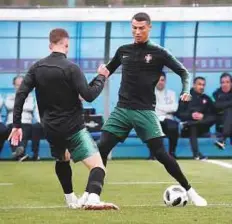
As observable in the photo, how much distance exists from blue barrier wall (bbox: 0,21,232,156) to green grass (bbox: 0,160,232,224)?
2049 mm

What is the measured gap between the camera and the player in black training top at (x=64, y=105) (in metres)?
8.78

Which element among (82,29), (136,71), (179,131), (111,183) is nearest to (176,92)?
(179,131)

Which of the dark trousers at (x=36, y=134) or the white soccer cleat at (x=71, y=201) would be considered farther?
the dark trousers at (x=36, y=134)

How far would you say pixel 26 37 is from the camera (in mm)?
18047

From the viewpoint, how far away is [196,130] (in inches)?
712

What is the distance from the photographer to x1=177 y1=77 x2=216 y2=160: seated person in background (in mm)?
18047

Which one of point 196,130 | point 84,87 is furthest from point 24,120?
point 84,87

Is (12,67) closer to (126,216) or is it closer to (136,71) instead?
(136,71)

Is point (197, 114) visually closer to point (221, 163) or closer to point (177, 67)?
point (221, 163)

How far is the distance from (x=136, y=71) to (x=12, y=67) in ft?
28.2

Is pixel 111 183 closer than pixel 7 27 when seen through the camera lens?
Yes

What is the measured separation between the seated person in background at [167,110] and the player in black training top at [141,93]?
8.03m

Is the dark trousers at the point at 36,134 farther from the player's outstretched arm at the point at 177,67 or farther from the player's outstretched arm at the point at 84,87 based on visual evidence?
the player's outstretched arm at the point at 84,87

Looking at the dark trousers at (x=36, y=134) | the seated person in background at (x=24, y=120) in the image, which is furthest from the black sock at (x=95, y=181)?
the dark trousers at (x=36, y=134)
